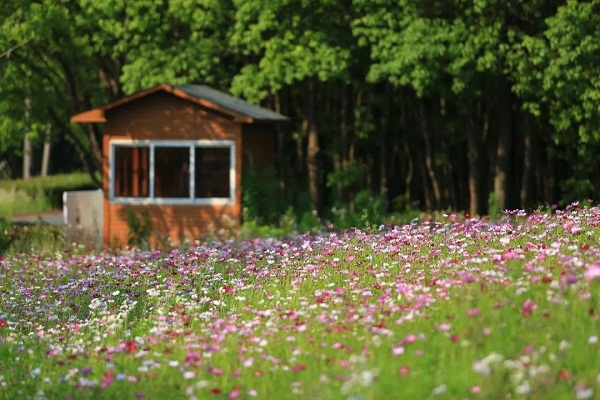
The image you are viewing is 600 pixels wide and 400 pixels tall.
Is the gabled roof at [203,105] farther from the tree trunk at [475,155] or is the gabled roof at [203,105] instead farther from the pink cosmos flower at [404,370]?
the pink cosmos flower at [404,370]

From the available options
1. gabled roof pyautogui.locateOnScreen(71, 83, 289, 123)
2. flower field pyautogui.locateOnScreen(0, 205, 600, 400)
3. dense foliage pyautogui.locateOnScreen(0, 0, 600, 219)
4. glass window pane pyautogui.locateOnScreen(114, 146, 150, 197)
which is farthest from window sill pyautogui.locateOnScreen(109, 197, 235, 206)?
flower field pyautogui.locateOnScreen(0, 205, 600, 400)

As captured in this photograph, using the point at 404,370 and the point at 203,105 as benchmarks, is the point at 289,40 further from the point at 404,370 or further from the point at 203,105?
the point at 404,370

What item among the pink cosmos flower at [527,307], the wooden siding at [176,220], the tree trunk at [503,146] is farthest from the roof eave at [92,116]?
the pink cosmos flower at [527,307]

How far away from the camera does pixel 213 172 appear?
30062 mm

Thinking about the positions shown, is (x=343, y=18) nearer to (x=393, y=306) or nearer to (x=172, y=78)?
(x=172, y=78)

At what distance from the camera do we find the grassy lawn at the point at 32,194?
161 feet

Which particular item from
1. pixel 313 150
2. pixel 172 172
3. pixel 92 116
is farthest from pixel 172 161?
pixel 313 150

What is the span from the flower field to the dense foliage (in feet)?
54.1

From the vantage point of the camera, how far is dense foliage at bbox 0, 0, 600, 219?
3138 centimetres

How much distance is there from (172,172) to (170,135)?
89 centimetres

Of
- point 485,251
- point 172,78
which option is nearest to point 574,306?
point 485,251

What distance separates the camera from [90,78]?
40906 mm

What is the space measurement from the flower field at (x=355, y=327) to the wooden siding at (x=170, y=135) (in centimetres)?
1426

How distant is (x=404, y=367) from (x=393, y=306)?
202cm
